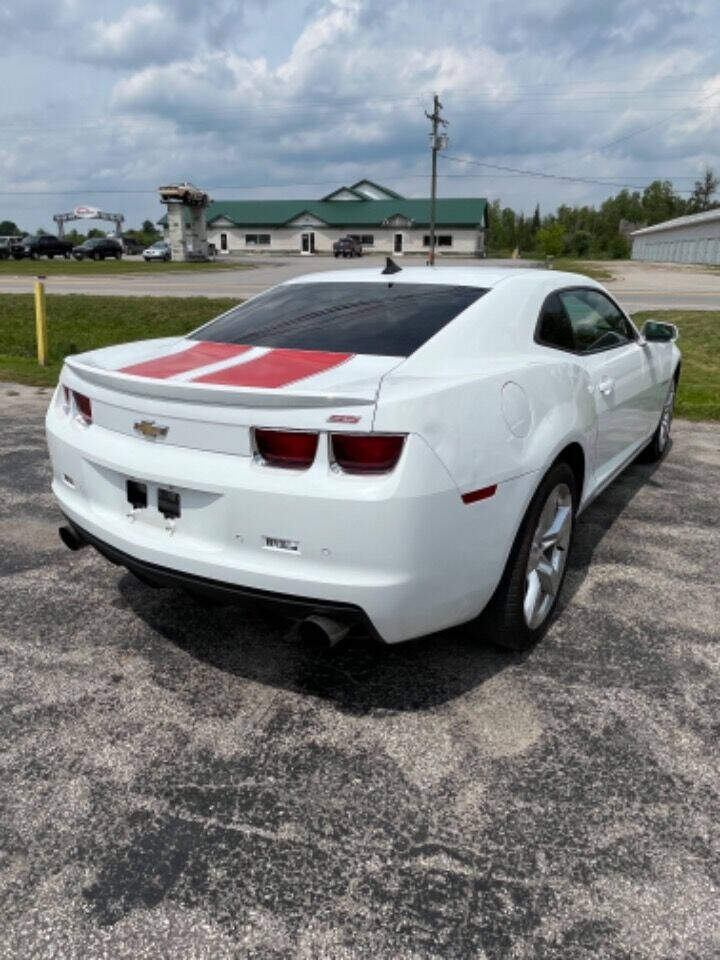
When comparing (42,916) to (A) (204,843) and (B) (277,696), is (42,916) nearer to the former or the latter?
(A) (204,843)

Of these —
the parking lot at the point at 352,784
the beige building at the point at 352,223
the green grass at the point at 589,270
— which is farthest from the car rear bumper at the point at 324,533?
the beige building at the point at 352,223

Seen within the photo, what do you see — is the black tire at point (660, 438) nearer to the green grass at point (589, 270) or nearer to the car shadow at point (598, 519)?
the car shadow at point (598, 519)

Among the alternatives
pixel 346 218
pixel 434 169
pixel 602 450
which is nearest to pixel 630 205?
pixel 346 218

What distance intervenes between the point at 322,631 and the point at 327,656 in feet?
2.29

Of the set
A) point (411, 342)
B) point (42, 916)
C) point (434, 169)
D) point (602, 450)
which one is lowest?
point (42, 916)

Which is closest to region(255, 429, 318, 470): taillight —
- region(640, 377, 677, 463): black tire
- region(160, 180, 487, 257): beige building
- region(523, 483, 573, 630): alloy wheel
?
region(523, 483, 573, 630): alloy wheel

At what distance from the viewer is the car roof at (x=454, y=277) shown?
11.1ft

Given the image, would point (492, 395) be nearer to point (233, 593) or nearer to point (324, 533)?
point (324, 533)

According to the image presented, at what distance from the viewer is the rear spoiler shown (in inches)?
89.8

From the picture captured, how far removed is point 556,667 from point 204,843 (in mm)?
1490

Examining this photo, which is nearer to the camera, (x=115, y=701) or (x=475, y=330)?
(x=115, y=701)

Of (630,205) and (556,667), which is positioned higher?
(630,205)

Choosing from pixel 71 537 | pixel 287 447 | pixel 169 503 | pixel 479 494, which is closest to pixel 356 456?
pixel 287 447

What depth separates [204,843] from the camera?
81.1 inches
